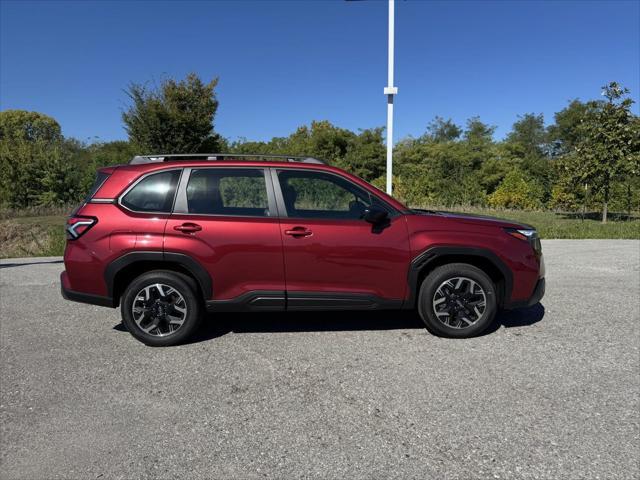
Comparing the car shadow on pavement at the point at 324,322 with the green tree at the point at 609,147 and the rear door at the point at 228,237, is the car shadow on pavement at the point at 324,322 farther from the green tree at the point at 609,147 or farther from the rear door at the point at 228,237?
the green tree at the point at 609,147

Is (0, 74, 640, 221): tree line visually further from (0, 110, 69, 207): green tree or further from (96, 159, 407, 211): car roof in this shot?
(96, 159, 407, 211): car roof

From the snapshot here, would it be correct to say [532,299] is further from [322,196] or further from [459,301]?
[322,196]

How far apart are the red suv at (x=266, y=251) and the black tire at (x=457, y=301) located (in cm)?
1

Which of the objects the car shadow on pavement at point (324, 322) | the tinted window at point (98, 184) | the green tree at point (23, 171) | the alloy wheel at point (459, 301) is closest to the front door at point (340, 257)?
the alloy wheel at point (459, 301)

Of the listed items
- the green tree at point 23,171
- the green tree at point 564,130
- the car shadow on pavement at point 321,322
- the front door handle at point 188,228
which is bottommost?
the car shadow on pavement at point 321,322

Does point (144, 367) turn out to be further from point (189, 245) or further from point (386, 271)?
point (386, 271)

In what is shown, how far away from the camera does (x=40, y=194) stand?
18.8 meters

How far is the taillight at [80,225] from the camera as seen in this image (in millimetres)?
3992

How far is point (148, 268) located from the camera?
164 inches

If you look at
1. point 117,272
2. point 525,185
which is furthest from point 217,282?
point 525,185

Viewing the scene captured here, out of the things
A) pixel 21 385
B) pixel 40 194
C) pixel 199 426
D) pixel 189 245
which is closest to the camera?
pixel 199 426

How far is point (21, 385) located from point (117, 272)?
3.73ft

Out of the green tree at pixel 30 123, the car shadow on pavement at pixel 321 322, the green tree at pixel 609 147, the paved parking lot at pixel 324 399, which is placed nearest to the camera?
the paved parking lot at pixel 324 399

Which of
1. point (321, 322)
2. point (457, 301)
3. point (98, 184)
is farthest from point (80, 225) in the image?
point (457, 301)
